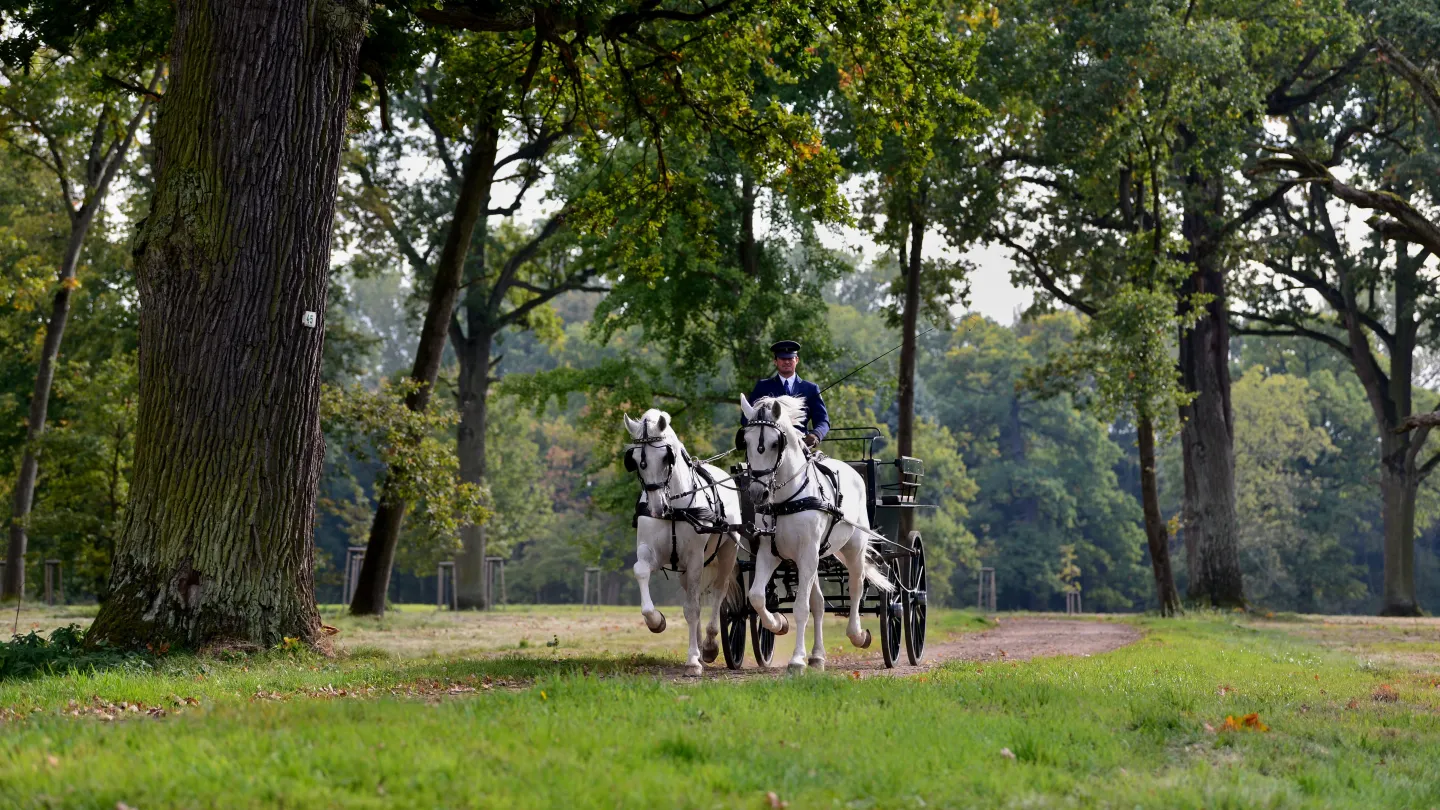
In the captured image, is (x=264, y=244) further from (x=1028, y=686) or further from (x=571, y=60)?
(x=1028, y=686)

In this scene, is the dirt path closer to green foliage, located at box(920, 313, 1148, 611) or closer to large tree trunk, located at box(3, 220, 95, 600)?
large tree trunk, located at box(3, 220, 95, 600)

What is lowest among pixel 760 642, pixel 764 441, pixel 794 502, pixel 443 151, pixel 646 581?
pixel 760 642

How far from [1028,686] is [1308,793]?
330 centimetres

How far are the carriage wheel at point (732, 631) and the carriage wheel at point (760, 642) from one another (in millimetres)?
172

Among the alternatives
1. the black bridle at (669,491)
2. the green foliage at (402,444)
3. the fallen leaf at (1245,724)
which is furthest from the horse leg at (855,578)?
the green foliage at (402,444)

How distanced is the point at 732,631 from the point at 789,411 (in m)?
2.81

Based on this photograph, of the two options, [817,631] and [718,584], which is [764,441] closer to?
[718,584]

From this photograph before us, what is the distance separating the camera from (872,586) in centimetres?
1395

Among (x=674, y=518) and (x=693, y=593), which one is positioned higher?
(x=674, y=518)

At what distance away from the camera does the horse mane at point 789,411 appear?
11461 mm

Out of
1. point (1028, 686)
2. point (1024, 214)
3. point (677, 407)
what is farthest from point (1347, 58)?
point (1028, 686)

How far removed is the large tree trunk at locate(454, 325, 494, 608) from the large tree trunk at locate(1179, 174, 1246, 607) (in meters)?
19.1

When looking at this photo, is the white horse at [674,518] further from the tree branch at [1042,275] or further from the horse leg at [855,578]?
the tree branch at [1042,275]

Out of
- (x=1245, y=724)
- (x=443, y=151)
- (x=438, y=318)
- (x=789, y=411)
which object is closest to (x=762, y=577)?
(x=789, y=411)
